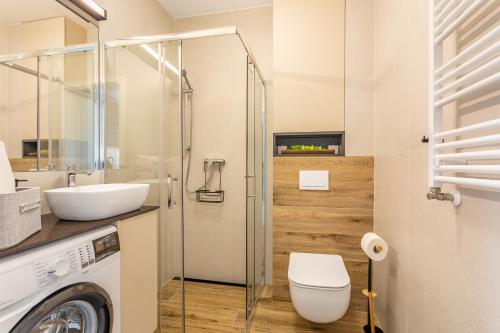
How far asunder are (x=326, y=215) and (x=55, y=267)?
1806mm

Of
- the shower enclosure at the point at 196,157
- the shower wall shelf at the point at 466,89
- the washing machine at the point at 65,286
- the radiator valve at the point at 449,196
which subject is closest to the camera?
the shower wall shelf at the point at 466,89

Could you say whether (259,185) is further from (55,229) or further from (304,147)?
(55,229)

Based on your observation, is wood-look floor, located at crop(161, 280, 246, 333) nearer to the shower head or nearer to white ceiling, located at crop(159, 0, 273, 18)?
the shower head

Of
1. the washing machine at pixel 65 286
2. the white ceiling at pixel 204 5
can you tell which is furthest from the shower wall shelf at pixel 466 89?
the white ceiling at pixel 204 5

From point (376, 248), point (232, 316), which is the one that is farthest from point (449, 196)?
point (232, 316)

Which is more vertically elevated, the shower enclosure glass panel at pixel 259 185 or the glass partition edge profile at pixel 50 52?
the glass partition edge profile at pixel 50 52

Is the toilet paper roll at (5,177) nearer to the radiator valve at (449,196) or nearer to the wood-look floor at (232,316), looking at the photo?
the wood-look floor at (232,316)

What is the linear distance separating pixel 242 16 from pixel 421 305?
2.77 meters

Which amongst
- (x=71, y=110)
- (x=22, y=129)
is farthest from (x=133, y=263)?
(x=71, y=110)

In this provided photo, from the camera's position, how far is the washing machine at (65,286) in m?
0.75

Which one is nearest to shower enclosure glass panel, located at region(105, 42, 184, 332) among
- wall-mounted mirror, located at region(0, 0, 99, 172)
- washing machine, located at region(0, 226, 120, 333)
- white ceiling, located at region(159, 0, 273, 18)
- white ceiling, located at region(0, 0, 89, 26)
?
wall-mounted mirror, located at region(0, 0, 99, 172)

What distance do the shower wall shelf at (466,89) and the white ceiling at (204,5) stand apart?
2.00 meters

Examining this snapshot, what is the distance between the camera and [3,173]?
32.5 inches

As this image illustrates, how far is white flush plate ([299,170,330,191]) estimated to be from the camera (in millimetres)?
2090
